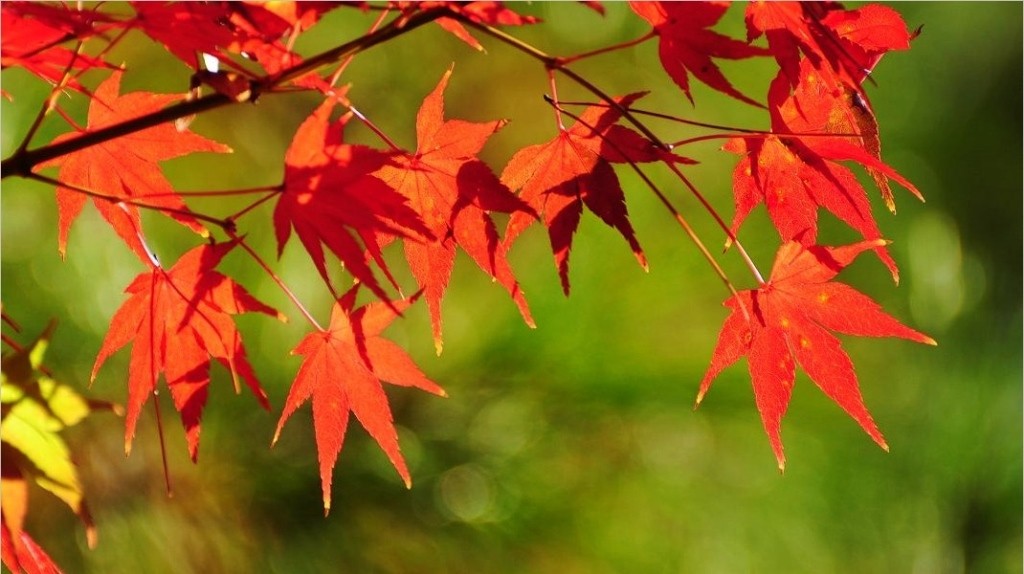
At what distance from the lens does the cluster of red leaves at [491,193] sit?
0.41 metres

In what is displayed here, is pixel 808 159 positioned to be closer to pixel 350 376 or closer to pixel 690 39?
pixel 690 39

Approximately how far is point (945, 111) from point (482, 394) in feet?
4.21

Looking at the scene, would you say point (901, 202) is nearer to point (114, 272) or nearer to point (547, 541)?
point (547, 541)

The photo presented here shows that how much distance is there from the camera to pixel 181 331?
1.52ft

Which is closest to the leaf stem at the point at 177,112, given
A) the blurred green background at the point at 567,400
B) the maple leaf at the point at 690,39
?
the maple leaf at the point at 690,39

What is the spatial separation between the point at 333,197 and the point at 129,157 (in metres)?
0.15

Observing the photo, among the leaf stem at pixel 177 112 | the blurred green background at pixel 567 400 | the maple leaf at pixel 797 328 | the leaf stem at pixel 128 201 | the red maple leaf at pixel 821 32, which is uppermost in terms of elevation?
the leaf stem at pixel 177 112

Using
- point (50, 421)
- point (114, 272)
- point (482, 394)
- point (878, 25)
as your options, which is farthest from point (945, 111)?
point (50, 421)

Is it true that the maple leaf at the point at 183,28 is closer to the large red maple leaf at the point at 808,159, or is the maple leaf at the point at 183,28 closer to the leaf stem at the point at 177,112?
the leaf stem at the point at 177,112

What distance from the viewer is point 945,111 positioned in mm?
2111

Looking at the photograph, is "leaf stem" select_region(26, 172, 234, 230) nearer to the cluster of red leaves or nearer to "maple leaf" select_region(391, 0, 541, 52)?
the cluster of red leaves

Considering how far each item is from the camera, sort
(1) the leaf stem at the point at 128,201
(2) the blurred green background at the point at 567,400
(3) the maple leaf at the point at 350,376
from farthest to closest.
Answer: (2) the blurred green background at the point at 567,400 → (3) the maple leaf at the point at 350,376 → (1) the leaf stem at the point at 128,201

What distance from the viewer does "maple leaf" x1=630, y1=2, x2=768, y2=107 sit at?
40 centimetres

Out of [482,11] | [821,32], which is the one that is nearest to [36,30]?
[482,11]
